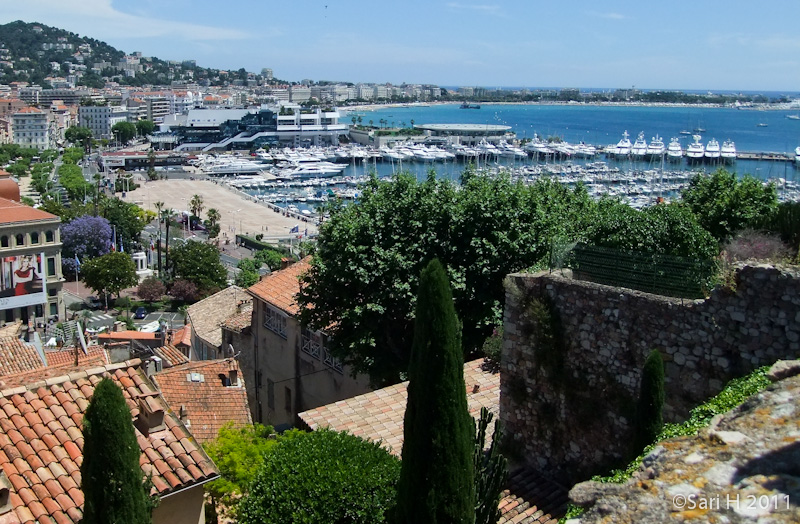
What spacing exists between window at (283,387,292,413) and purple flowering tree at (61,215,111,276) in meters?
44.0

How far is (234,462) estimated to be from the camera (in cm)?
954

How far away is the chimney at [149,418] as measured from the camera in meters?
7.43

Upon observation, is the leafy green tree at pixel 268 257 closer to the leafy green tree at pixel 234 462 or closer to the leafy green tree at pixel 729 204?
the leafy green tree at pixel 729 204

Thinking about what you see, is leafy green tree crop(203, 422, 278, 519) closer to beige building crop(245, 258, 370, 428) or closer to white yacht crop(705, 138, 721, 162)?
beige building crop(245, 258, 370, 428)

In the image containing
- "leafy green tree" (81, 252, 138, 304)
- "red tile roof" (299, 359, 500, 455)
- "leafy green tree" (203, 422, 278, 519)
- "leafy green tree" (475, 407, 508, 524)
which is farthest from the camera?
"leafy green tree" (81, 252, 138, 304)

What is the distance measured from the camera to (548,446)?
29.6 feet

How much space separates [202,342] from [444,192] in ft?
38.1

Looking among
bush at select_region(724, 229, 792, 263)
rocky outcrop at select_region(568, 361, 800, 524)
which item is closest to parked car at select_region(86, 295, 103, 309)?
bush at select_region(724, 229, 792, 263)

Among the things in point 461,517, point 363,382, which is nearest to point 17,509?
point 461,517

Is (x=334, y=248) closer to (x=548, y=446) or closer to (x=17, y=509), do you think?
(x=548, y=446)

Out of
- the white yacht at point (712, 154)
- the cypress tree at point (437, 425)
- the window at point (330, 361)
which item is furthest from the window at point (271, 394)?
the white yacht at point (712, 154)

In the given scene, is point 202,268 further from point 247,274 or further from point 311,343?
point 311,343

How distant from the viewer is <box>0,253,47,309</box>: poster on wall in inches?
1631

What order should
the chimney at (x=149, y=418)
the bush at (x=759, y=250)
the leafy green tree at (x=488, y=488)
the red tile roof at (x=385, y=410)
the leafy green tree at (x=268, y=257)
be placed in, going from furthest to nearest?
the leafy green tree at (x=268, y=257)
the red tile roof at (x=385, y=410)
the bush at (x=759, y=250)
the leafy green tree at (x=488, y=488)
the chimney at (x=149, y=418)
